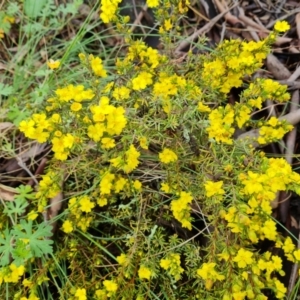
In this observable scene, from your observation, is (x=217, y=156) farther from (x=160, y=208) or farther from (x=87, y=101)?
(x=87, y=101)

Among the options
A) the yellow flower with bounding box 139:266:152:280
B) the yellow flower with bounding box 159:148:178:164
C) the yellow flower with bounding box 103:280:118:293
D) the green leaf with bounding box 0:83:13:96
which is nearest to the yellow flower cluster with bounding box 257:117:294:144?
the yellow flower with bounding box 159:148:178:164

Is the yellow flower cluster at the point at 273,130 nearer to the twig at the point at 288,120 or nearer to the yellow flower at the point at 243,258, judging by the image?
the twig at the point at 288,120

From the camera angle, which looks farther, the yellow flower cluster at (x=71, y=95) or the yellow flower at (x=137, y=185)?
the yellow flower at (x=137, y=185)

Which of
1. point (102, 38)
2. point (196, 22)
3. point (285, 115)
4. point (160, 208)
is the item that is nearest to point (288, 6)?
point (196, 22)

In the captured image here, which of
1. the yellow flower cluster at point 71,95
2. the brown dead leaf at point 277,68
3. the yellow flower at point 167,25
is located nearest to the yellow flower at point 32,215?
the yellow flower cluster at point 71,95

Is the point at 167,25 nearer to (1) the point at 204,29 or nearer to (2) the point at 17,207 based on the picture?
(1) the point at 204,29

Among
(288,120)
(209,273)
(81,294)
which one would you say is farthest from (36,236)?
(288,120)
